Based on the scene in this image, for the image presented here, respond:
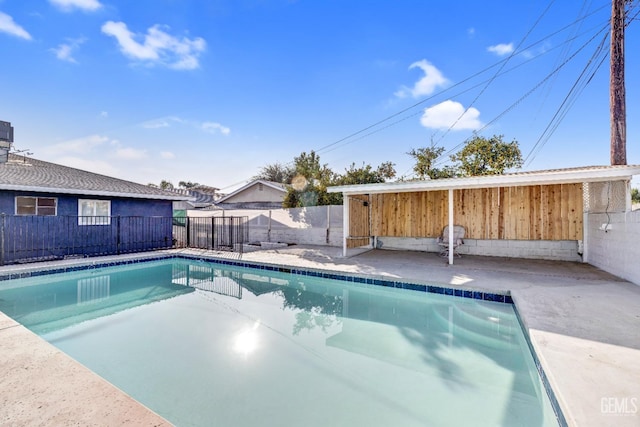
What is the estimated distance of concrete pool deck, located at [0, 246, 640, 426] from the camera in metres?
1.88

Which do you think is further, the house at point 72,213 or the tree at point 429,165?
the tree at point 429,165

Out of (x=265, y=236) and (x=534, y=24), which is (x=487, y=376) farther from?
(x=534, y=24)

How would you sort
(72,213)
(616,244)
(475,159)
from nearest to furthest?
(616,244), (72,213), (475,159)

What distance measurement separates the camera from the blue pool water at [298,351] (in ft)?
8.34

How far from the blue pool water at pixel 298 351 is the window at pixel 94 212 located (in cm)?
316

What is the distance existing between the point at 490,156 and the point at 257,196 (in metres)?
13.3

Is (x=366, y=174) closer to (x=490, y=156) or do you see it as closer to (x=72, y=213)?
(x=490, y=156)

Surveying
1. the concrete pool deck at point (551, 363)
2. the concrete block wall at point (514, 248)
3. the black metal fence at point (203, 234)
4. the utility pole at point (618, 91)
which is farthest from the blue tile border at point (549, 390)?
the black metal fence at point (203, 234)

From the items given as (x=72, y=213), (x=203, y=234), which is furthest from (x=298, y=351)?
(x=203, y=234)

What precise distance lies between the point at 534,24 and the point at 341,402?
12.9 meters

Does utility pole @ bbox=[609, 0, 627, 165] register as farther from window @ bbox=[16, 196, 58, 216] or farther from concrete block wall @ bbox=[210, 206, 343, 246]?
window @ bbox=[16, 196, 58, 216]

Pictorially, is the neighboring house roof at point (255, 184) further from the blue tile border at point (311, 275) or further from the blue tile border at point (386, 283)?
the blue tile border at point (386, 283)

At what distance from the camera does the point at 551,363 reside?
8.43 feet

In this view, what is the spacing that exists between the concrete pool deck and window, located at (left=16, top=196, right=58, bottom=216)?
689 cm
